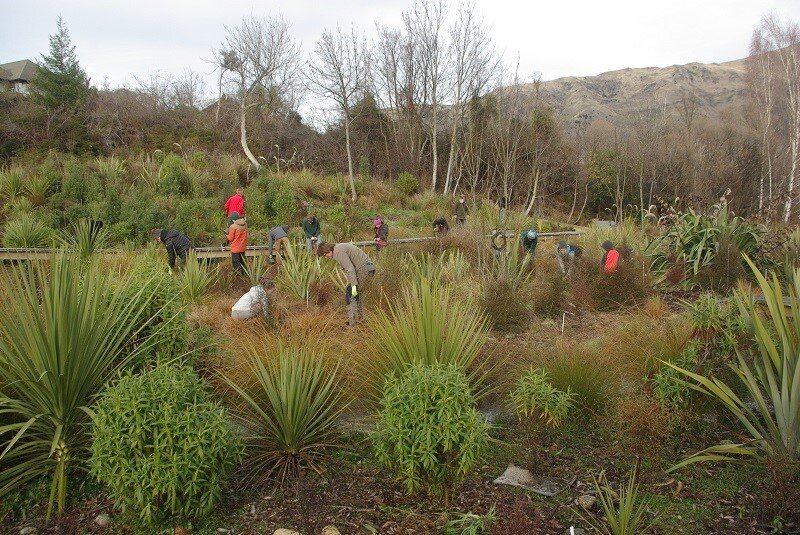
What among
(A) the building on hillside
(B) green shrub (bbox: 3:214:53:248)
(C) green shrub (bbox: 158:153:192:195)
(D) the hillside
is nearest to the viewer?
(B) green shrub (bbox: 3:214:53:248)

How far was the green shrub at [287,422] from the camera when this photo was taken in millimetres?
3957

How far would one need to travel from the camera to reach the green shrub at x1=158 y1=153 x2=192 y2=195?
58.9 feet

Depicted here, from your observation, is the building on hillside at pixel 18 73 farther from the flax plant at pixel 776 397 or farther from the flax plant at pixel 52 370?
the flax plant at pixel 776 397

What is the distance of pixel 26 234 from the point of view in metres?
12.3

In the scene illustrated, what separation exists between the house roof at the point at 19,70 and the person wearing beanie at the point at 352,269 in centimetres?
4143

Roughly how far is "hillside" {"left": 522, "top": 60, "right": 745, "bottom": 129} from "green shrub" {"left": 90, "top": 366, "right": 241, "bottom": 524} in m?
66.3

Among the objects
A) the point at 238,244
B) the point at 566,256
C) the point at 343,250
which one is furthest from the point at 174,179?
the point at 566,256

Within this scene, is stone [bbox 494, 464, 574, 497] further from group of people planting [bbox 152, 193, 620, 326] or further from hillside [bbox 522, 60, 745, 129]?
hillside [bbox 522, 60, 745, 129]

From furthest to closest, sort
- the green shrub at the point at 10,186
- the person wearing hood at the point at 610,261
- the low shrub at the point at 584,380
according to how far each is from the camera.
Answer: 1. the green shrub at the point at 10,186
2. the person wearing hood at the point at 610,261
3. the low shrub at the point at 584,380

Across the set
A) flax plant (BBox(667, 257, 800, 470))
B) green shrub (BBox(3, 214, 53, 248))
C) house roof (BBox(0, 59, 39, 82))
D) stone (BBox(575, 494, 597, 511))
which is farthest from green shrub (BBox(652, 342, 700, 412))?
house roof (BBox(0, 59, 39, 82))

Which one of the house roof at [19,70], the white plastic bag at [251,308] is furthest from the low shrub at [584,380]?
the house roof at [19,70]

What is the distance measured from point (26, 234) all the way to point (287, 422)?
1098cm

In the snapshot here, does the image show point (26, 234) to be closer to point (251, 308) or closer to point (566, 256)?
point (251, 308)

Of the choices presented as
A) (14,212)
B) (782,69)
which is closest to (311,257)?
(14,212)
